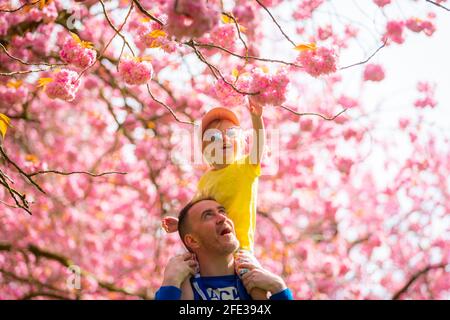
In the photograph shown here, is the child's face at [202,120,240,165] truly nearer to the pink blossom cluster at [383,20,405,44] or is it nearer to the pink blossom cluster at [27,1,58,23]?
the pink blossom cluster at [27,1,58,23]

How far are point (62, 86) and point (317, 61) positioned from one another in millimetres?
1205

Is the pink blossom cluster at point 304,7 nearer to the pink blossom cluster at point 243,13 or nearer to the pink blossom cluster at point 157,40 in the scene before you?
the pink blossom cluster at point 243,13

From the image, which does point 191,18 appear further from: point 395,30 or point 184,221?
point 395,30

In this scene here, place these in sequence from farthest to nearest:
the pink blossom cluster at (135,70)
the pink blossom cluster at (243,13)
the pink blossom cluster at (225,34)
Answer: the pink blossom cluster at (243,13), the pink blossom cluster at (225,34), the pink blossom cluster at (135,70)

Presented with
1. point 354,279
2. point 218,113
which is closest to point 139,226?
point 354,279

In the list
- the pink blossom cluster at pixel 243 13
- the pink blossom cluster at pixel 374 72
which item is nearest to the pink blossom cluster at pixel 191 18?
the pink blossom cluster at pixel 243 13

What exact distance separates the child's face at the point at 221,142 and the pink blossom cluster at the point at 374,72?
240 centimetres

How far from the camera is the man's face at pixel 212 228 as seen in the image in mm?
2766

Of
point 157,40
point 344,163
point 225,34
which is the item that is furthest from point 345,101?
point 157,40

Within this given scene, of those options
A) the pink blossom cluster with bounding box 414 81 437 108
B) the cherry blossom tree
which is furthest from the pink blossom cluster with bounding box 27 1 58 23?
the pink blossom cluster with bounding box 414 81 437 108

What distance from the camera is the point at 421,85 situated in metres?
6.97

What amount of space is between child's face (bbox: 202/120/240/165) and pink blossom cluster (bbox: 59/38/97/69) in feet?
2.15

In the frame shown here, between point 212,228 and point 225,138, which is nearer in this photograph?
Result: point 212,228

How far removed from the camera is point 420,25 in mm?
4656
